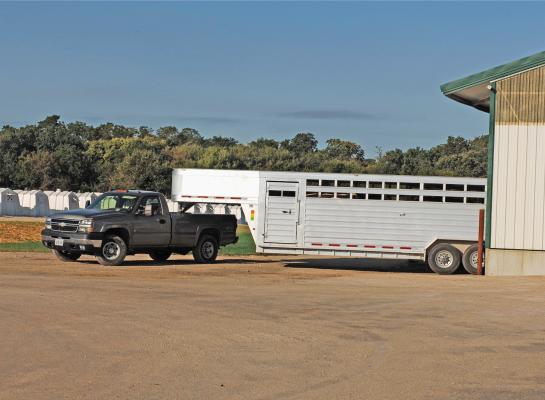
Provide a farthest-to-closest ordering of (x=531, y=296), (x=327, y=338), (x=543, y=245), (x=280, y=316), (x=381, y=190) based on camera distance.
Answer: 1. (x=381, y=190)
2. (x=543, y=245)
3. (x=531, y=296)
4. (x=280, y=316)
5. (x=327, y=338)

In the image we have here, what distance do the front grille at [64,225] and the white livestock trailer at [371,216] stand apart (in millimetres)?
4626

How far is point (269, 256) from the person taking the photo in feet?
104

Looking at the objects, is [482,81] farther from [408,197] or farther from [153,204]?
[153,204]

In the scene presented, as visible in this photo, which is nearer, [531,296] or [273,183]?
[531,296]

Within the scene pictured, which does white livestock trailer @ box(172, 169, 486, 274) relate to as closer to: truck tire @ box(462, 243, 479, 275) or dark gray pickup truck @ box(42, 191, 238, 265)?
truck tire @ box(462, 243, 479, 275)

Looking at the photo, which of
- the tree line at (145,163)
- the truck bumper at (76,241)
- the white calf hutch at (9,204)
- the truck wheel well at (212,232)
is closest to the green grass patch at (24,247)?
the truck bumper at (76,241)

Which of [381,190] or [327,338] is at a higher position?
[381,190]

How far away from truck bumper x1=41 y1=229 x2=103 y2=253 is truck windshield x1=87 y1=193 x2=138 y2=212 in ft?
4.01

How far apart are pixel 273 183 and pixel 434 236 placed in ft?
14.6

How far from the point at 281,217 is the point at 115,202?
4.42 meters

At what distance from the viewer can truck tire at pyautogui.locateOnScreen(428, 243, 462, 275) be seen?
25.1 meters

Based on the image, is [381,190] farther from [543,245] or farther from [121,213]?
[121,213]

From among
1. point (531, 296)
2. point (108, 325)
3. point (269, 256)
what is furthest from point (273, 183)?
point (108, 325)

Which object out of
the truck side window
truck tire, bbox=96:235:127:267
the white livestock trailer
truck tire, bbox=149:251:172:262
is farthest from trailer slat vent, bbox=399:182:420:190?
truck tire, bbox=96:235:127:267
